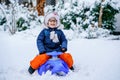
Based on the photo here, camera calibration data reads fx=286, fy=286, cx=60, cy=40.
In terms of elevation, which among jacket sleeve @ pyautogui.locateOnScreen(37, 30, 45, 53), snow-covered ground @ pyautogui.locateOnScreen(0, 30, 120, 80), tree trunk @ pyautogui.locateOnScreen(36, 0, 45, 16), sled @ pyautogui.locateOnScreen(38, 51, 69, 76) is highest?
tree trunk @ pyautogui.locateOnScreen(36, 0, 45, 16)

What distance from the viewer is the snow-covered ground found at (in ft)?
17.1

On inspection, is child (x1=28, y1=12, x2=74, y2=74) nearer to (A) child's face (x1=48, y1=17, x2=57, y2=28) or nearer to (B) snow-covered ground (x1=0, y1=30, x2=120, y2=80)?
(A) child's face (x1=48, y1=17, x2=57, y2=28)

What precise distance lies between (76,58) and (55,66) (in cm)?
157

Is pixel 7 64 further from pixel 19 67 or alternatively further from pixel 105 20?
pixel 105 20

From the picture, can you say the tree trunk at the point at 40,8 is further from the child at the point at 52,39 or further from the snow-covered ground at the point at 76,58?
the child at the point at 52,39

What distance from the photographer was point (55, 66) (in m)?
5.22

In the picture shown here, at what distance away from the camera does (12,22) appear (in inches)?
409

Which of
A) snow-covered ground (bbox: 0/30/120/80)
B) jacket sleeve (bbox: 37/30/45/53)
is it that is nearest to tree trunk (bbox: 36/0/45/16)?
snow-covered ground (bbox: 0/30/120/80)

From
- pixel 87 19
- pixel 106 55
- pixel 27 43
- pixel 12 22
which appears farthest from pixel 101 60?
pixel 12 22

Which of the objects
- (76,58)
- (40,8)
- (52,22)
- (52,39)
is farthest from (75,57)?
(40,8)

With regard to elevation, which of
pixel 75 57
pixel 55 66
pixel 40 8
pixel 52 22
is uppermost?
pixel 52 22

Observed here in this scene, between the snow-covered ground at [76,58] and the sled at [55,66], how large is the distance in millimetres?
110

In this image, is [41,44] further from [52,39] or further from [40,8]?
[40,8]

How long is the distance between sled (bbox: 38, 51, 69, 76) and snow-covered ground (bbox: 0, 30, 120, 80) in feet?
0.36
